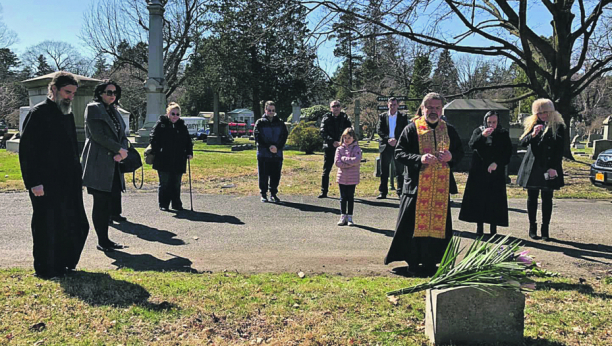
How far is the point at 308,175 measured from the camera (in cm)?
1370

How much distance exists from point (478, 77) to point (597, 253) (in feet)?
157

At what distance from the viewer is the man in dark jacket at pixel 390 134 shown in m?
9.43

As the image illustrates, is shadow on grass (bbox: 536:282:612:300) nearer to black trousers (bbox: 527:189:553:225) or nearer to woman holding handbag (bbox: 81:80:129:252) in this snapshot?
black trousers (bbox: 527:189:553:225)

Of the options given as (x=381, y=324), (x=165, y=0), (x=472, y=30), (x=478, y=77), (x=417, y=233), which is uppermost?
(x=165, y=0)

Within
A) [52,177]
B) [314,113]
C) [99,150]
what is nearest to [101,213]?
[99,150]

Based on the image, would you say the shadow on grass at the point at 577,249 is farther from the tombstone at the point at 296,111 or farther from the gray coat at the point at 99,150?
the tombstone at the point at 296,111

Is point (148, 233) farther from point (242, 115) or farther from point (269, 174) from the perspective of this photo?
point (242, 115)

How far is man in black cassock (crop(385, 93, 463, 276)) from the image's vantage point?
16.0 ft

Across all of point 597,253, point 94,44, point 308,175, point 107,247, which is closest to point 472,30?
point 308,175

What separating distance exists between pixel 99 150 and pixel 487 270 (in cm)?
468

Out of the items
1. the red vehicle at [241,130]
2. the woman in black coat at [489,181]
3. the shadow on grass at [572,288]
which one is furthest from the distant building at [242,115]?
the shadow on grass at [572,288]

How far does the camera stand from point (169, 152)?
8195mm

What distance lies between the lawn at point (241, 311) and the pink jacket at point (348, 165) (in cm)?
280

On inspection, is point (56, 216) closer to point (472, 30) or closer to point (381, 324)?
point (381, 324)
